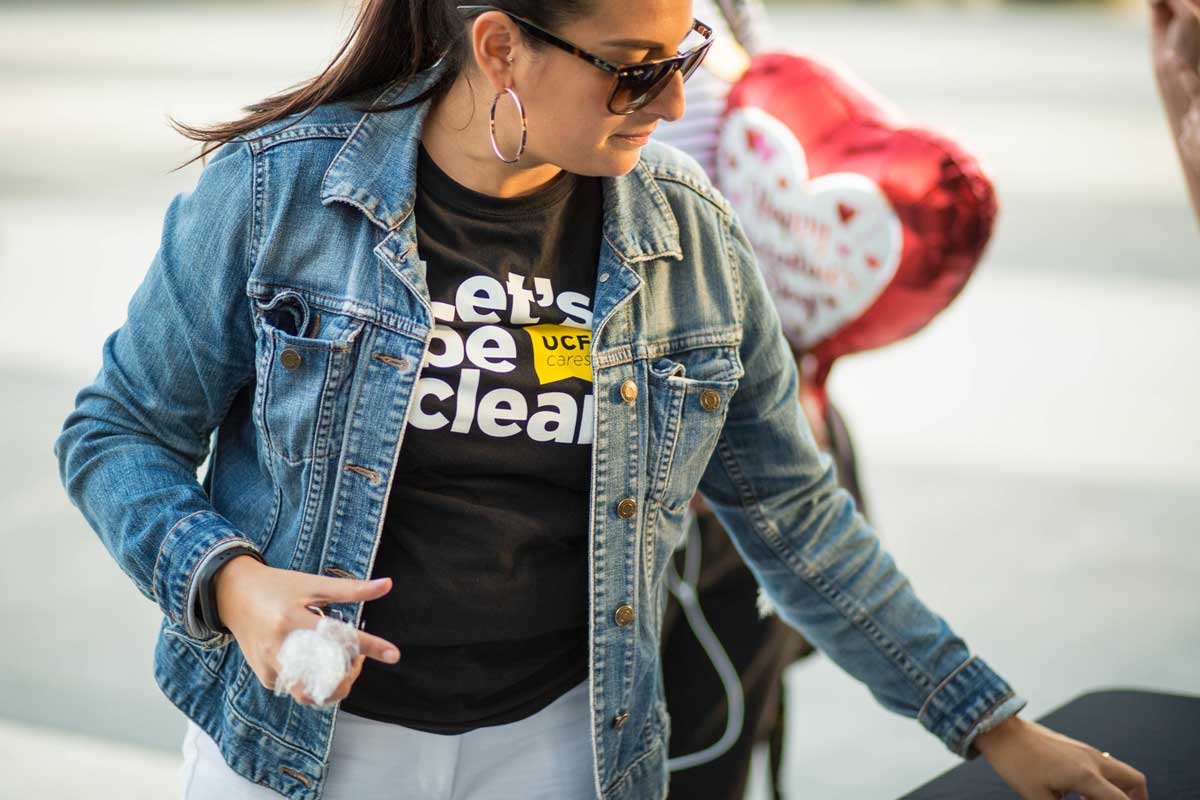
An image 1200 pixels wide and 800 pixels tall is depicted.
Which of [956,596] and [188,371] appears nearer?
[188,371]

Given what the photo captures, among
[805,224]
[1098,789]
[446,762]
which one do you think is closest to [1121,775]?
[1098,789]

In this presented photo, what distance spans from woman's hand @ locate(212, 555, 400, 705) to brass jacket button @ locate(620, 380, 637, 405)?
1.04 feet

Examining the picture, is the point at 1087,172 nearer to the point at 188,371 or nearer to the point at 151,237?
the point at 151,237

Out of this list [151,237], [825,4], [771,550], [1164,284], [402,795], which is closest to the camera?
[402,795]

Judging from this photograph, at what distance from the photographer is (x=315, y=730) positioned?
51.5 inches

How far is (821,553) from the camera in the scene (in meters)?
1.47

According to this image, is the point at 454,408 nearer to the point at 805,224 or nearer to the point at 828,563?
the point at 828,563

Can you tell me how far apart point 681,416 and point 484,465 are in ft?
0.71

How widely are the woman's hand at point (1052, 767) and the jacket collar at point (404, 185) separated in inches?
24.1

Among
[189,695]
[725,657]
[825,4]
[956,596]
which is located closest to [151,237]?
[956,596]

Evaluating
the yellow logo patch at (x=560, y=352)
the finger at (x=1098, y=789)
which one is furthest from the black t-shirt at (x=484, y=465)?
the finger at (x=1098, y=789)

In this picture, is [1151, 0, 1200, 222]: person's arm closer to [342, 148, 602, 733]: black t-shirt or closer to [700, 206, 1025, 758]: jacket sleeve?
[700, 206, 1025, 758]: jacket sleeve

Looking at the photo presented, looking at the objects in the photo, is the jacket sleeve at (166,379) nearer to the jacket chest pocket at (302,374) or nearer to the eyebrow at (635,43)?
the jacket chest pocket at (302,374)

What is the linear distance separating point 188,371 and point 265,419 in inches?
3.2
